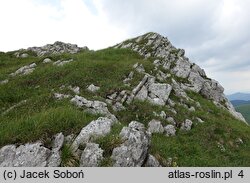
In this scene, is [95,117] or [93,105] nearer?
[95,117]

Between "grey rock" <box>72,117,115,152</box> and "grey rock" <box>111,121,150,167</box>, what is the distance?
→ 1.17 m

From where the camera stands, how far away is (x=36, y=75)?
32750 millimetres

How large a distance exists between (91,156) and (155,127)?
9367 mm

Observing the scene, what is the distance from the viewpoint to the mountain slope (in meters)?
17.3

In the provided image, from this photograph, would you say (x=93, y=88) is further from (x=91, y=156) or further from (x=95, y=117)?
(x=91, y=156)

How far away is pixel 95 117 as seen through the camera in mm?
21000

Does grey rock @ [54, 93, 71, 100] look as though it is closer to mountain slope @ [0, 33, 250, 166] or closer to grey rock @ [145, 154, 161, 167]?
mountain slope @ [0, 33, 250, 166]

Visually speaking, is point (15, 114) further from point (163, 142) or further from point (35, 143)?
point (163, 142)

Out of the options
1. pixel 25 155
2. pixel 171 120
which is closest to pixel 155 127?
pixel 171 120

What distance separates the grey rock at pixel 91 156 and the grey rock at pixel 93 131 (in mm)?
762

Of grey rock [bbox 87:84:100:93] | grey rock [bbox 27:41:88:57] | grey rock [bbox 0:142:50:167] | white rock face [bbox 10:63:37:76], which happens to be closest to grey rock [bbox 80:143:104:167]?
grey rock [bbox 0:142:50:167]

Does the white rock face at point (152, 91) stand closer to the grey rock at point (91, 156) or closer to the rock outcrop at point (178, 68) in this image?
the rock outcrop at point (178, 68)

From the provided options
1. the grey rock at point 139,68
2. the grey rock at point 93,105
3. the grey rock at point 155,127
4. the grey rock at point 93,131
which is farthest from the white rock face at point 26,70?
the grey rock at point 93,131
